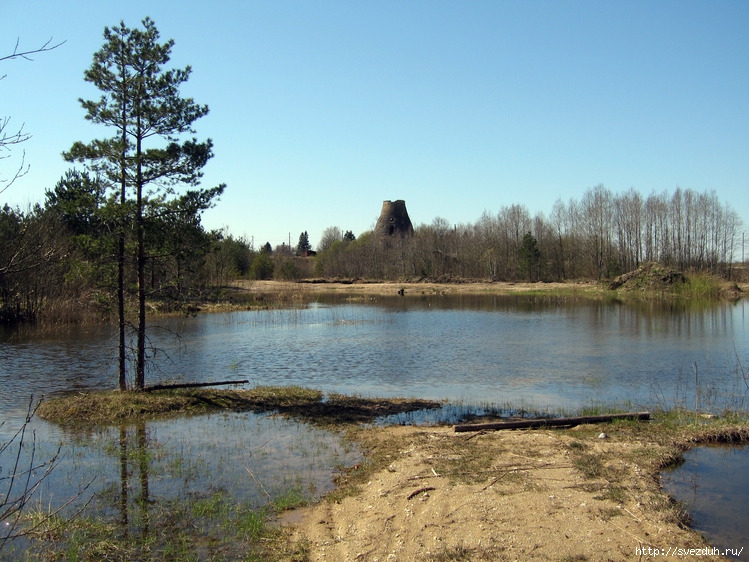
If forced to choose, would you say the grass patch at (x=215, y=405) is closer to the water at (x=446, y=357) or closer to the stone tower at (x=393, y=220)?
the water at (x=446, y=357)

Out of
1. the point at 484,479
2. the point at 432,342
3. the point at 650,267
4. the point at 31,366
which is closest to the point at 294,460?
the point at 484,479

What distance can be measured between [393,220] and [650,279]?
6922cm

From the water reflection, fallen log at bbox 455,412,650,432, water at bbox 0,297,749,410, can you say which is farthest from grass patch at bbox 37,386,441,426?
fallen log at bbox 455,412,650,432

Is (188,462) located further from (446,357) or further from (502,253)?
(502,253)

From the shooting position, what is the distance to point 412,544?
7098 millimetres

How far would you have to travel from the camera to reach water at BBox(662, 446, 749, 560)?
793cm

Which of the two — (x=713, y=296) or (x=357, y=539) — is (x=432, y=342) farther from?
(x=713, y=296)

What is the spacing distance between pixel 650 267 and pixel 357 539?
6613cm

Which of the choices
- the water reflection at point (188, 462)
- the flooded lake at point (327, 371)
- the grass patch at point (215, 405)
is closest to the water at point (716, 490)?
the flooded lake at point (327, 371)

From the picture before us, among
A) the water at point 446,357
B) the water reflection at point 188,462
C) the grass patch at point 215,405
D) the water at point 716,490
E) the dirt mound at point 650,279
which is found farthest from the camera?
the dirt mound at point 650,279

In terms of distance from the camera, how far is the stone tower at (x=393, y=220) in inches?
4948

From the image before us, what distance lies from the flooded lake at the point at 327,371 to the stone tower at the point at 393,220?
82030mm

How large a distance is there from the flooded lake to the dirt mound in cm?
1901

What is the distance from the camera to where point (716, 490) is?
30.7ft
